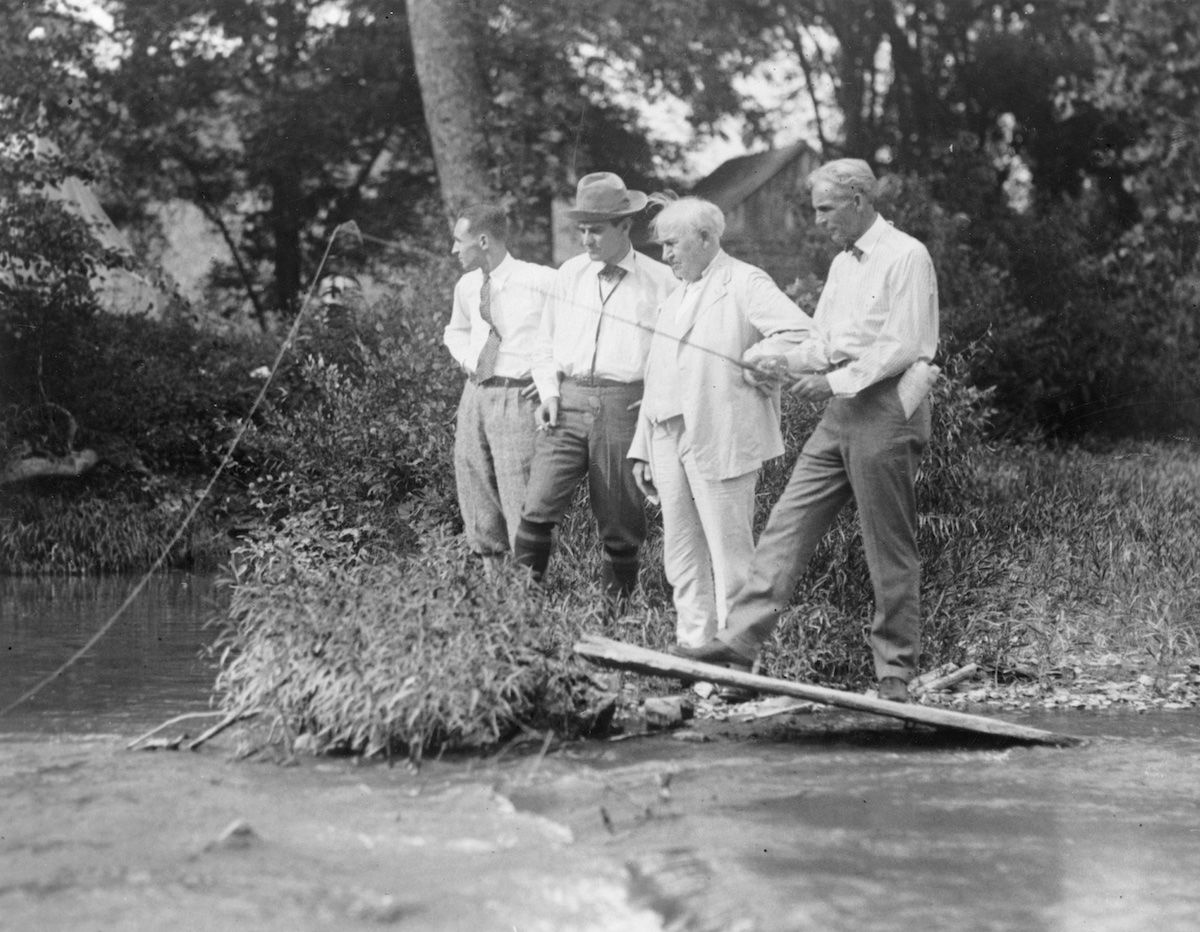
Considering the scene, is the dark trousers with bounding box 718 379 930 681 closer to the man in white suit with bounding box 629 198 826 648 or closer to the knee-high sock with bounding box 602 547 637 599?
the man in white suit with bounding box 629 198 826 648

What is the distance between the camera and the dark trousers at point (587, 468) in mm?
7633

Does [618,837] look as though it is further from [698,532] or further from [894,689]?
[698,532]

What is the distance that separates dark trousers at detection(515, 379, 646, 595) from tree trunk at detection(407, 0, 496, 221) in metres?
9.94

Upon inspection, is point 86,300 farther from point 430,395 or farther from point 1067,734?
point 1067,734

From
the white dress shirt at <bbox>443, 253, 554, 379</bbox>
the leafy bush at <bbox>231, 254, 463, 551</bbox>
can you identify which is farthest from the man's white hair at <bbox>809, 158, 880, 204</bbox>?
the leafy bush at <bbox>231, 254, 463, 551</bbox>

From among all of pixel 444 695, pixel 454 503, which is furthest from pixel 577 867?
pixel 454 503

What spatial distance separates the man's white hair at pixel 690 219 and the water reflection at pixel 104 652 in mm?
2359

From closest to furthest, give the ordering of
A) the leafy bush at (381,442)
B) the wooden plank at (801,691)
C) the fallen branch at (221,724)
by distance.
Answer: the fallen branch at (221,724) < the wooden plank at (801,691) < the leafy bush at (381,442)

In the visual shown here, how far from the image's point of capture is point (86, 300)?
15.8 m

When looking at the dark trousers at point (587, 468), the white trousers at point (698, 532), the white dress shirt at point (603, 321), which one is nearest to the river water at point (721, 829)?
the white trousers at point (698, 532)

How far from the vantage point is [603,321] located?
24.9 ft

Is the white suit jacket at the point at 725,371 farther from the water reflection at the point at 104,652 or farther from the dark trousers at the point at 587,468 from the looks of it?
the water reflection at the point at 104,652

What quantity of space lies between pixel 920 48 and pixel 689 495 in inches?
840

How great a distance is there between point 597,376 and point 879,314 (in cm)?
143
